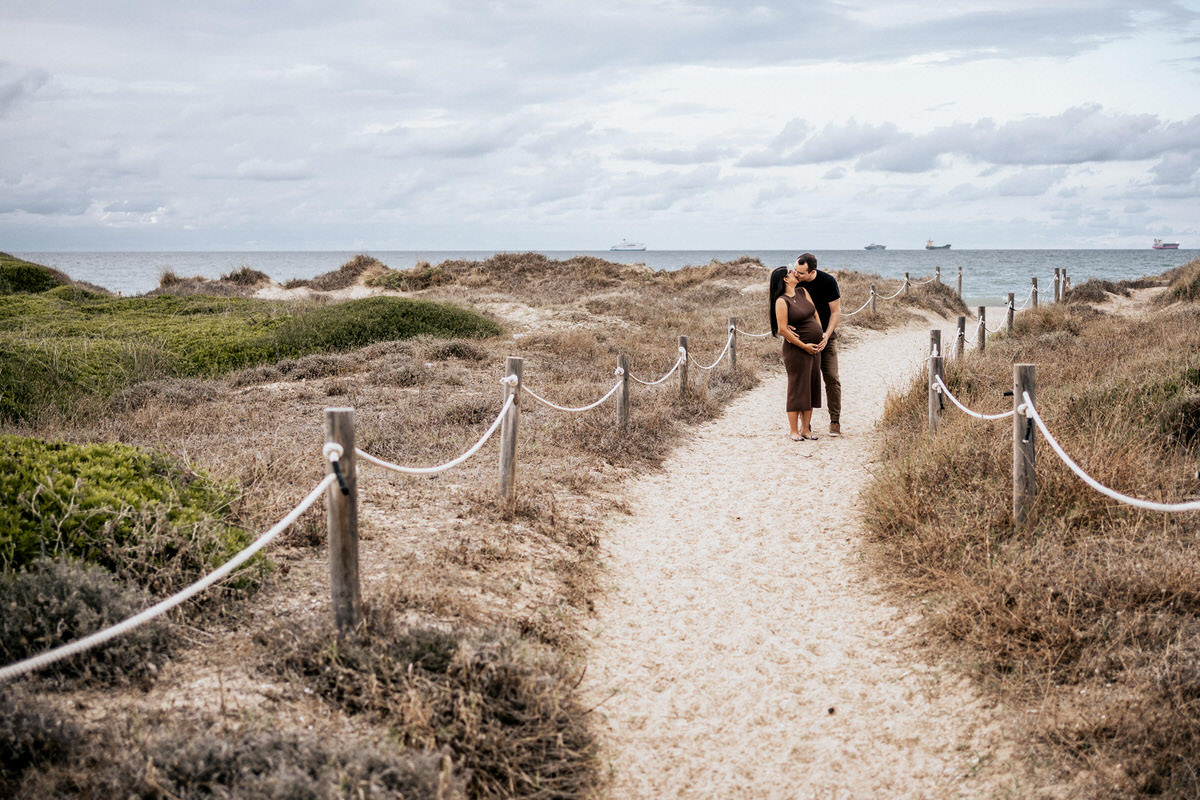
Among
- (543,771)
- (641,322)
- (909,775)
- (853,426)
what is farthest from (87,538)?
(641,322)

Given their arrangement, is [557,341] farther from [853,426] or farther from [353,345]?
[853,426]

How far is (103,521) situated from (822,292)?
7598 mm

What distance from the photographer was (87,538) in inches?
161

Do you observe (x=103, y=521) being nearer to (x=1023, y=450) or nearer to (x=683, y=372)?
(x=1023, y=450)

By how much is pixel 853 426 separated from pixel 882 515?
179 inches

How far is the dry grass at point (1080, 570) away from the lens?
3.43 metres

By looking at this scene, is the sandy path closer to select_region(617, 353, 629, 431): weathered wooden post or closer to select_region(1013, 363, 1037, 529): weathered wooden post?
select_region(1013, 363, 1037, 529): weathered wooden post

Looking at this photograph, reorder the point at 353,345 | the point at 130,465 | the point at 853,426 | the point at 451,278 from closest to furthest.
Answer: the point at 130,465 → the point at 853,426 → the point at 353,345 → the point at 451,278

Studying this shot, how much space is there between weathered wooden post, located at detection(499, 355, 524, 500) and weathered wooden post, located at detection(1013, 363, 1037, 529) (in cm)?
357

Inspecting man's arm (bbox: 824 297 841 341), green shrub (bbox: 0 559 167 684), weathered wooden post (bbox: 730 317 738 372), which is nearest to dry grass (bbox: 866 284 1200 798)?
man's arm (bbox: 824 297 841 341)

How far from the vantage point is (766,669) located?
466cm

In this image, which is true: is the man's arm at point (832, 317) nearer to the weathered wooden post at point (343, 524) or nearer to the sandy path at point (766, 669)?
the sandy path at point (766, 669)

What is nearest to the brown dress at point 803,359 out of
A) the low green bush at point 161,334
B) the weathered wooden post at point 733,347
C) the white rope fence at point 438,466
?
the weathered wooden post at point 733,347

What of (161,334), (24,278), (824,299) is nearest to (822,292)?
(824,299)
